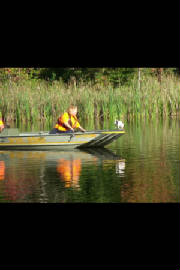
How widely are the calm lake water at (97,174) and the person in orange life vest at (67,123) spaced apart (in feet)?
2.12

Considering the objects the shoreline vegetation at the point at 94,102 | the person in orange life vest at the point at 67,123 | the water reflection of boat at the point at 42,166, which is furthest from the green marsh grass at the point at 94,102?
the person in orange life vest at the point at 67,123

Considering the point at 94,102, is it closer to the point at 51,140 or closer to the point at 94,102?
the point at 94,102

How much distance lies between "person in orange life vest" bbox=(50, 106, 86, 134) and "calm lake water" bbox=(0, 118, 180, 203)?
0.65 metres

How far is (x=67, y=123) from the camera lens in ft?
59.0

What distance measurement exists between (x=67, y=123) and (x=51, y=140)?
2.41ft

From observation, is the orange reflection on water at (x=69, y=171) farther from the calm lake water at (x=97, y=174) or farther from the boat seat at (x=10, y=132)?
the boat seat at (x=10, y=132)

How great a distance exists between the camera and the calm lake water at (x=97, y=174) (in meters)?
10.4

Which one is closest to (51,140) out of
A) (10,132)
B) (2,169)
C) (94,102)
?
(10,132)

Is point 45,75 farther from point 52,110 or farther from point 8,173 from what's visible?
point 8,173

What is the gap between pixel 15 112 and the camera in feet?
98.8

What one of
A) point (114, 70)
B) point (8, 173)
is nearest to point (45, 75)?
point (114, 70)

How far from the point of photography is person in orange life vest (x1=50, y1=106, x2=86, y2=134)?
17933mm

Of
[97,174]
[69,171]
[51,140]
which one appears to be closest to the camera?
[97,174]

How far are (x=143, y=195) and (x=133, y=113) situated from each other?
66.1ft
